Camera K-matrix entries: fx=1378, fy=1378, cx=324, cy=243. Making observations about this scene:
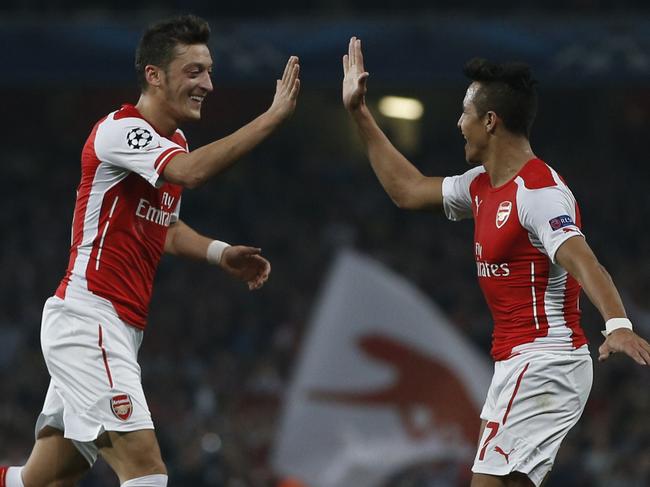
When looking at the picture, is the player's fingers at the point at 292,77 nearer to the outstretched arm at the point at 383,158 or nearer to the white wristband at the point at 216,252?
the outstretched arm at the point at 383,158

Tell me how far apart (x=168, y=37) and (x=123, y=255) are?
36.1 inches

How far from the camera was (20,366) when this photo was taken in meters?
14.3

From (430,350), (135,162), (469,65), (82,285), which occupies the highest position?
(469,65)

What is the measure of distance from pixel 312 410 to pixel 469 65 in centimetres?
634

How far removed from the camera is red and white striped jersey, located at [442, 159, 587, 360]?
5.27 meters

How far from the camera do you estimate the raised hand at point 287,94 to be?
5.37 metres

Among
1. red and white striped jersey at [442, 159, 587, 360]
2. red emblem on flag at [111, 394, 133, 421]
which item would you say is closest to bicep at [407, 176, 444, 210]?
red and white striped jersey at [442, 159, 587, 360]

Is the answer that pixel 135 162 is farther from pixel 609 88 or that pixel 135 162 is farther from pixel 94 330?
pixel 609 88

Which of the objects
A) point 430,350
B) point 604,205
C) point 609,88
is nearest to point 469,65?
point 430,350

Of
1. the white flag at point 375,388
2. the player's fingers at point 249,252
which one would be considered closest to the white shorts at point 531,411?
the player's fingers at point 249,252

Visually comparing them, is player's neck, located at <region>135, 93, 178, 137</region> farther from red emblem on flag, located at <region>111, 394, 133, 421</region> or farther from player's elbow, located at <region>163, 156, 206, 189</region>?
red emblem on flag, located at <region>111, 394, 133, 421</region>

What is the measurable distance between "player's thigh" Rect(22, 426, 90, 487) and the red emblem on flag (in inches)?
16.3

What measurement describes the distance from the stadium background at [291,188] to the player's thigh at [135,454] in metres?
5.95

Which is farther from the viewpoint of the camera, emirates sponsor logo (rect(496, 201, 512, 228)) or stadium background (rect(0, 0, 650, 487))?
stadium background (rect(0, 0, 650, 487))
